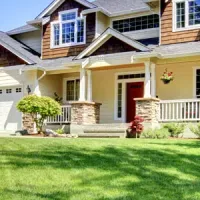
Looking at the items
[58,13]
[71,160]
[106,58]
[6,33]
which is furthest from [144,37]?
[71,160]

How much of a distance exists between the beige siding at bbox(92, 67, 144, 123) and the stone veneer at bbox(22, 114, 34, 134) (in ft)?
10.8

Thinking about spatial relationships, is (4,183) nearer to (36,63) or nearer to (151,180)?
(151,180)

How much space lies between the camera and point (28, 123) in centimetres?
1927

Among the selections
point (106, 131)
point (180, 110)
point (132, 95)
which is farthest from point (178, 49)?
point (106, 131)

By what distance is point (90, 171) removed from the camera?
662 cm

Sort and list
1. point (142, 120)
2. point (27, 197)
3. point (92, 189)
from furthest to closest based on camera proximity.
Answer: point (142, 120) < point (92, 189) < point (27, 197)

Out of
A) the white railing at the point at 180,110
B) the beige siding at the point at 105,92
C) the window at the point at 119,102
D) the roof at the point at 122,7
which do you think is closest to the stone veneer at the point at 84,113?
the beige siding at the point at 105,92

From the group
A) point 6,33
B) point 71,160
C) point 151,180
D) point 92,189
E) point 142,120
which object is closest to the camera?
point 92,189

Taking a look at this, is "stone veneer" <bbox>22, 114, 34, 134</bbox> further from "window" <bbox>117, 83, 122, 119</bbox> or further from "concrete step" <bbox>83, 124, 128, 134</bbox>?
"window" <bbox>117, 83, 122, 119</bbox>

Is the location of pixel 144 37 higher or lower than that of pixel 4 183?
higher

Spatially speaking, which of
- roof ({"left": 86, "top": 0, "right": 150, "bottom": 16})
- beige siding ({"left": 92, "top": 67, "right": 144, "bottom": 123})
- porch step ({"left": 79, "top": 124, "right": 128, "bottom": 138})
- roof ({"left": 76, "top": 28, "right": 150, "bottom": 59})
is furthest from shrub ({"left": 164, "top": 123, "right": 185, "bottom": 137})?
roof ({"left": 86, "top": 0, "right": 150, "bottom": 16})

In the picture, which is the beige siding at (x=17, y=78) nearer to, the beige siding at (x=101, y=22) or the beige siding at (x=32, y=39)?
the beige siding at (x=32, y=39)

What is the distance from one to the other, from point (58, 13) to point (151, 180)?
51.4 ft

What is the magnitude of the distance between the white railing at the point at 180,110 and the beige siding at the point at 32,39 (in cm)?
889
